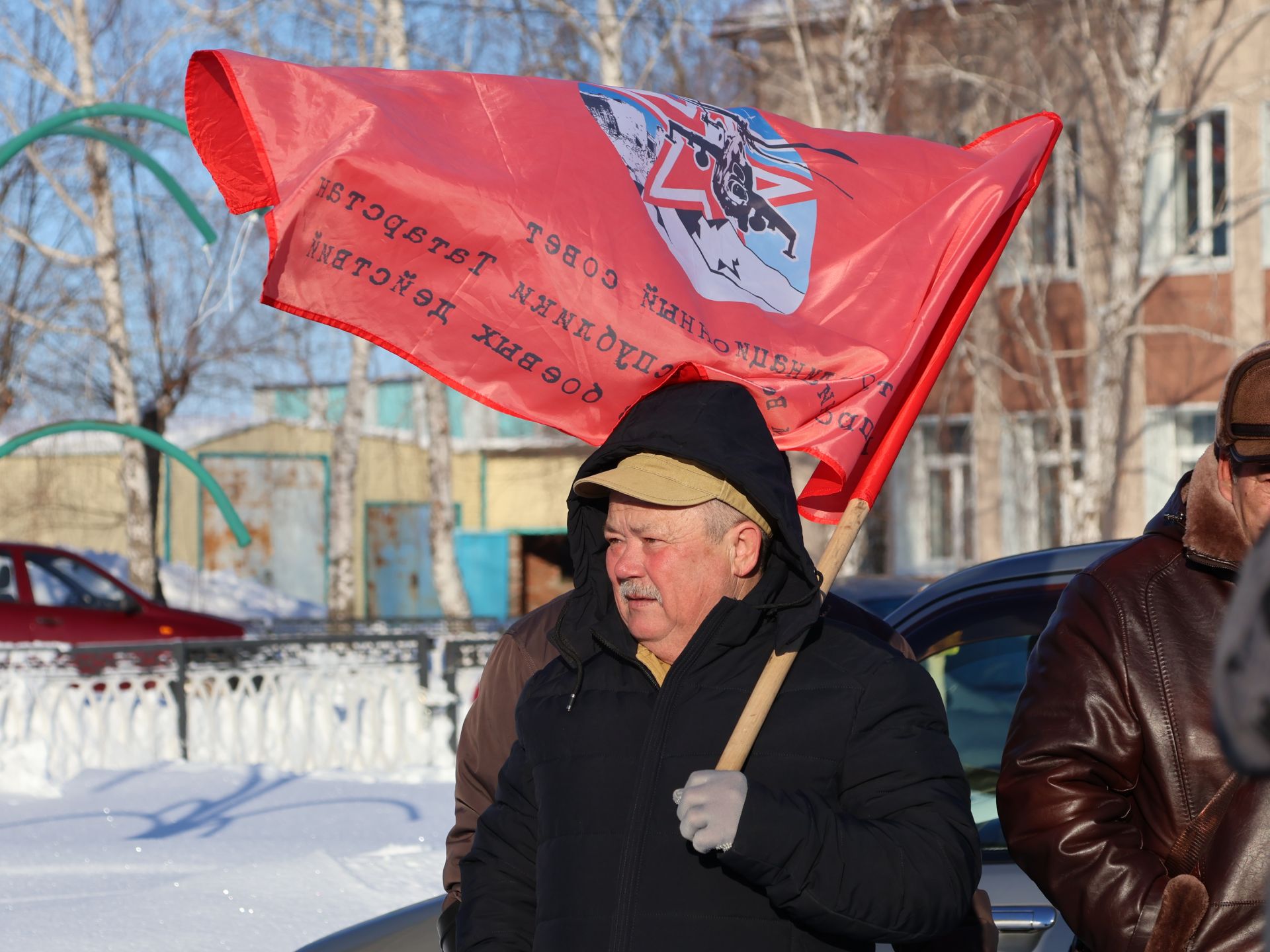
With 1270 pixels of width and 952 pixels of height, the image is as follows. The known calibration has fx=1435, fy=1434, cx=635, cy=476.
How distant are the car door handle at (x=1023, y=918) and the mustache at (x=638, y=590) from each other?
1.17 metres

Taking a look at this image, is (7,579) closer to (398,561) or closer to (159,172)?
(159,172)

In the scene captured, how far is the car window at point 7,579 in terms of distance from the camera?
1362 cm

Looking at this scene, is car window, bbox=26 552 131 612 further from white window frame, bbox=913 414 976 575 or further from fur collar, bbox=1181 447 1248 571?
fur collar, bbox=1181 447 1248 571

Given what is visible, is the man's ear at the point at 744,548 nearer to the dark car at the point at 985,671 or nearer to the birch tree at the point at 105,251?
the dark car at the point at 985,671

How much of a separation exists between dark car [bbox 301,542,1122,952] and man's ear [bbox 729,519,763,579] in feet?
3.47

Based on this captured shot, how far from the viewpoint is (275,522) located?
3050 cm

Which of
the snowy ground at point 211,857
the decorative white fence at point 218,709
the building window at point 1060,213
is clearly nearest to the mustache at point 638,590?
the snowy ground at point 211,857

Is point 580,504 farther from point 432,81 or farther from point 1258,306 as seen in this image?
point 1258,306

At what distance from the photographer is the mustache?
232 centimetres

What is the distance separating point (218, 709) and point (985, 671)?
8.50 metres

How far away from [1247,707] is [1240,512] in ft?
4.62

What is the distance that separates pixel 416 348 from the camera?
2.55 m

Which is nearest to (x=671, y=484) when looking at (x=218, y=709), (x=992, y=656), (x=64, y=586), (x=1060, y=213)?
(x=992, y=656)

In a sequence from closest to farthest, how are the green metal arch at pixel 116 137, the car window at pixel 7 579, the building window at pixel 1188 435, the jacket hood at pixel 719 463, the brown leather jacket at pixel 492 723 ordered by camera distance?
1. the jacket hood at pixel 719 463
2. the brown leather jacket at pixel 492 723
3. the green metal arch at pixel 116 137
4. the car window at pixel 7 579
5. the building window at pixel 1188 435
